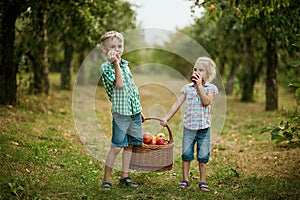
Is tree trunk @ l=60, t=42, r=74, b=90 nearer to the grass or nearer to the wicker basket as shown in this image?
the grass

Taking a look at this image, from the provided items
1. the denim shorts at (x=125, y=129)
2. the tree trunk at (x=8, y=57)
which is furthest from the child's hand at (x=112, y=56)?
the tree trunk at (x=8, y=57)

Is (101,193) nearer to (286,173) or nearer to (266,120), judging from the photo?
(286,173)

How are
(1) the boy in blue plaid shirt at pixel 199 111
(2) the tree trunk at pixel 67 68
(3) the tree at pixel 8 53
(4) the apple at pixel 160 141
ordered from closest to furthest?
(1) the boy in blue plaid shirt at pixel 199 111, (4) the apple at pixel 160 141, (3) the tree at pixel 8 53, (2) the tree trunk at pixel 67 68

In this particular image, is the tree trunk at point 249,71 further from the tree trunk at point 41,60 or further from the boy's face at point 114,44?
the boy's face at point 114,44

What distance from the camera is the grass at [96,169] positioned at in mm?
5027

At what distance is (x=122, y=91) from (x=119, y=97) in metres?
0.08

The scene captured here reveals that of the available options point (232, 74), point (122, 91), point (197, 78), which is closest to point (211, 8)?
point (197, 78)

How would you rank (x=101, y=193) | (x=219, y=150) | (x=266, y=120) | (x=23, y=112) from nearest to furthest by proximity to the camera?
(x=101, y=193)
(x=219, y=150)
(x=23, y=112)
(x=266, y=120)

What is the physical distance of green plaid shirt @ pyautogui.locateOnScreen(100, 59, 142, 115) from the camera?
16.3 ft

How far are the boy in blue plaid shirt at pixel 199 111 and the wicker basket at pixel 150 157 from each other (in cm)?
27

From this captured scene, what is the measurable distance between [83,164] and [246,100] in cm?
1273

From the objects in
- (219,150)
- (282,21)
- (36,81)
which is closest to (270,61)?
(282,21)

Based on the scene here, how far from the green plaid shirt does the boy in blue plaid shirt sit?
488mm

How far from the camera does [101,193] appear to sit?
16.5 feet
